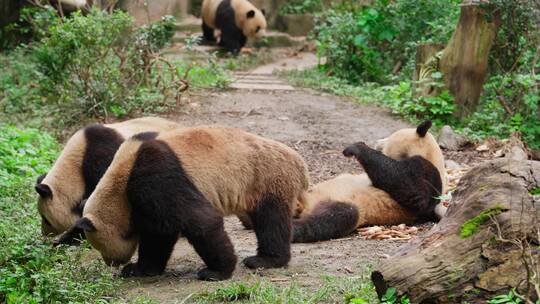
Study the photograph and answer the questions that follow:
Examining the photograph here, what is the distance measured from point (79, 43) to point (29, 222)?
14.2 feet

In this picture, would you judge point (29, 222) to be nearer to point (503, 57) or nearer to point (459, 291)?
point (459, 291)

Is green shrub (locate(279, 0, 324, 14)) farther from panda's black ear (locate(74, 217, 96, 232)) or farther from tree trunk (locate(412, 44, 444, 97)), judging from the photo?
panda's black ear (locate(74, 217, 96, 232))

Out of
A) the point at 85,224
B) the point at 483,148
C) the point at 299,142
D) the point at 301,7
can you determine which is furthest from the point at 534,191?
the point at 301,7

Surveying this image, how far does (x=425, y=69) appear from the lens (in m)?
12.6

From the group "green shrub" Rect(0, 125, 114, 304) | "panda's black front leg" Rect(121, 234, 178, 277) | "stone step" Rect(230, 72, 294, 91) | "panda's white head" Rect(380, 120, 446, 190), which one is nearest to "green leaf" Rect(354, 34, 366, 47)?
"stone step" Rect(230, 72, 294, 91)

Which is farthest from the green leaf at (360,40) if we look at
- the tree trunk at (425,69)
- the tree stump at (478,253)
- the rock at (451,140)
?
the tree stump at (478,253)

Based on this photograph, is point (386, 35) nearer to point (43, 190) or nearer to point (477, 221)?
point (43, 190)

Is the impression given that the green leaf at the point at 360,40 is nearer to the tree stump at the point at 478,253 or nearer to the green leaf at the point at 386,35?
the green leaf at the point at 386,35

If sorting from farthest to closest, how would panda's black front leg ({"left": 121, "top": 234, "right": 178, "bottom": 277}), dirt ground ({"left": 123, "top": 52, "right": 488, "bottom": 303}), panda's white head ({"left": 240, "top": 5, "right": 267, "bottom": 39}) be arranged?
panda's white head ({"left": 240, "top": 5, "right": 267, "bottom": 39})
panda's black front leg ({"left": 121, "top": 234, "right": 178, "bottom": 277})
dirt ground ({"left": 123, "top": 52, "right": 488, "bottom": 303})

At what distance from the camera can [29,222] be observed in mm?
7062

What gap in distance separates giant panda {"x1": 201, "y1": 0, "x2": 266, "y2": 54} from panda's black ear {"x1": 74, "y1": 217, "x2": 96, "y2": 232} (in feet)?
44.2

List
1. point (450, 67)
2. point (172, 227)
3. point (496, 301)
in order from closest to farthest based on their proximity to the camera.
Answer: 1. point (496, 301)
2. point (172, 227)
3. point (450, 67)

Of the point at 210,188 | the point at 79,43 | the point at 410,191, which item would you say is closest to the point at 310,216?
the point at 410,191

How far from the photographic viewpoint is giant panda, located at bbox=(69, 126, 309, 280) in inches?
215
